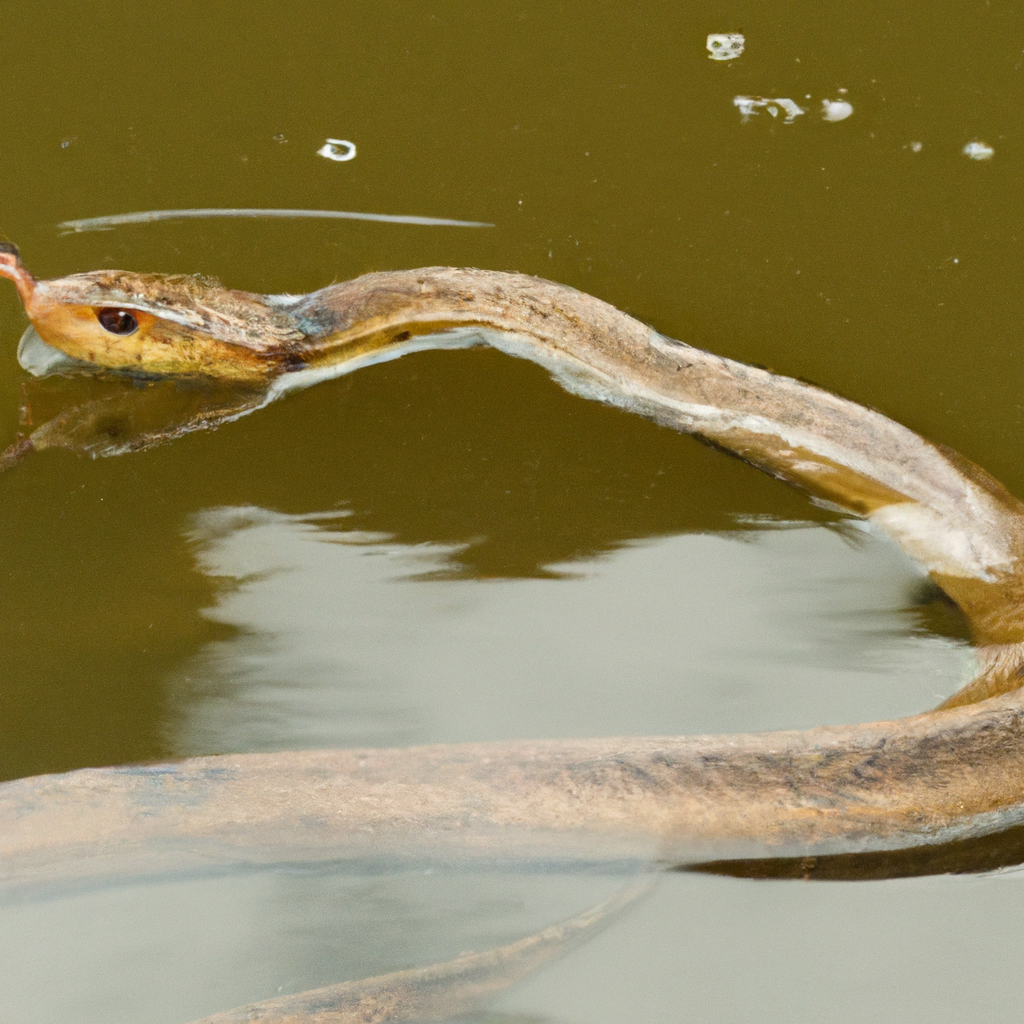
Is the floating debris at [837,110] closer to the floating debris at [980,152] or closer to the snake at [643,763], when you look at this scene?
the floating debris at [980,152]

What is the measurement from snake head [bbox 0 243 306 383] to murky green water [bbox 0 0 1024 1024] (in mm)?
141

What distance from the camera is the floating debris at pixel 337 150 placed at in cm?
233

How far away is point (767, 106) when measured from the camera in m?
2.32

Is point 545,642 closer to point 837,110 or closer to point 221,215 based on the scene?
point 221,215

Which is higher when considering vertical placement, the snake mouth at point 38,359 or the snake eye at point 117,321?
the snake eye at point 117,321

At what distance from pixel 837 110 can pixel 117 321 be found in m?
1.77

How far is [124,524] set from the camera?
2.11 meters

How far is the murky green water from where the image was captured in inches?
70.2

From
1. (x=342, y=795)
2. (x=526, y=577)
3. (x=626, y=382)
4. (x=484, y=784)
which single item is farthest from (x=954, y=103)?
(x=342, y=795)

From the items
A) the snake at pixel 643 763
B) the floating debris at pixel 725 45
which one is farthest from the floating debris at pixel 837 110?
the snake at pixel 643 763

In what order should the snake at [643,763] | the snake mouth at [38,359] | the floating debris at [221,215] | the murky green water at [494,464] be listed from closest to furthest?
the snake at [643,763]
the murky green water at [494,464]
the snake mouth at [38,359]
the floating debris at [221,215]

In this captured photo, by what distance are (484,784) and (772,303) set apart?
129 centimetres

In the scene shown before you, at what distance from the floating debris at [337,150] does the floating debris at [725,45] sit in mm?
931

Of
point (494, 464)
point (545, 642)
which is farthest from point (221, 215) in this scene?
point (545, 642)
